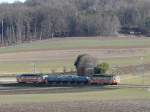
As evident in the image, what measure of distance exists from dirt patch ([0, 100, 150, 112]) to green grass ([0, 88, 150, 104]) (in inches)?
112

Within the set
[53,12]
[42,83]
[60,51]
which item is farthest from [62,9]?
[42,83]

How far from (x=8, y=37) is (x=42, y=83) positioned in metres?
99.5

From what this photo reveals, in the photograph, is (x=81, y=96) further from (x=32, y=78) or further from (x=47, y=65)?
(x=47, y=65)

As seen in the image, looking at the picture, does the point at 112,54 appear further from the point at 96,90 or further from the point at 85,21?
the point at 85,21

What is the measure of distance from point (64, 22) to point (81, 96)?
123749 millimetres

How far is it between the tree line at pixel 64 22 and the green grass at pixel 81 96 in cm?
9812

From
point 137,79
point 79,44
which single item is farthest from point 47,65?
point 79,44

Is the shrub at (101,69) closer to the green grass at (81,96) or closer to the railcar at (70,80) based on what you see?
the railcar at (70,80)

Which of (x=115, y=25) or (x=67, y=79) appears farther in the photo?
(x=115, y=25)

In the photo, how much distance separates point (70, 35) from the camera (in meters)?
160

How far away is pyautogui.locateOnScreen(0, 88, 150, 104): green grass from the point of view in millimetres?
51031

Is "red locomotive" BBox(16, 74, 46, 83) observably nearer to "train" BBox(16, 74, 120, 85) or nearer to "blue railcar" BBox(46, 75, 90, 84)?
"train" BBox(16, 74, 120, 85)

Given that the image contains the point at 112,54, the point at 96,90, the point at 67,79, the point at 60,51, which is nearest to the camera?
the point at 96,90

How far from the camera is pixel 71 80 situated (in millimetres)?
67625
